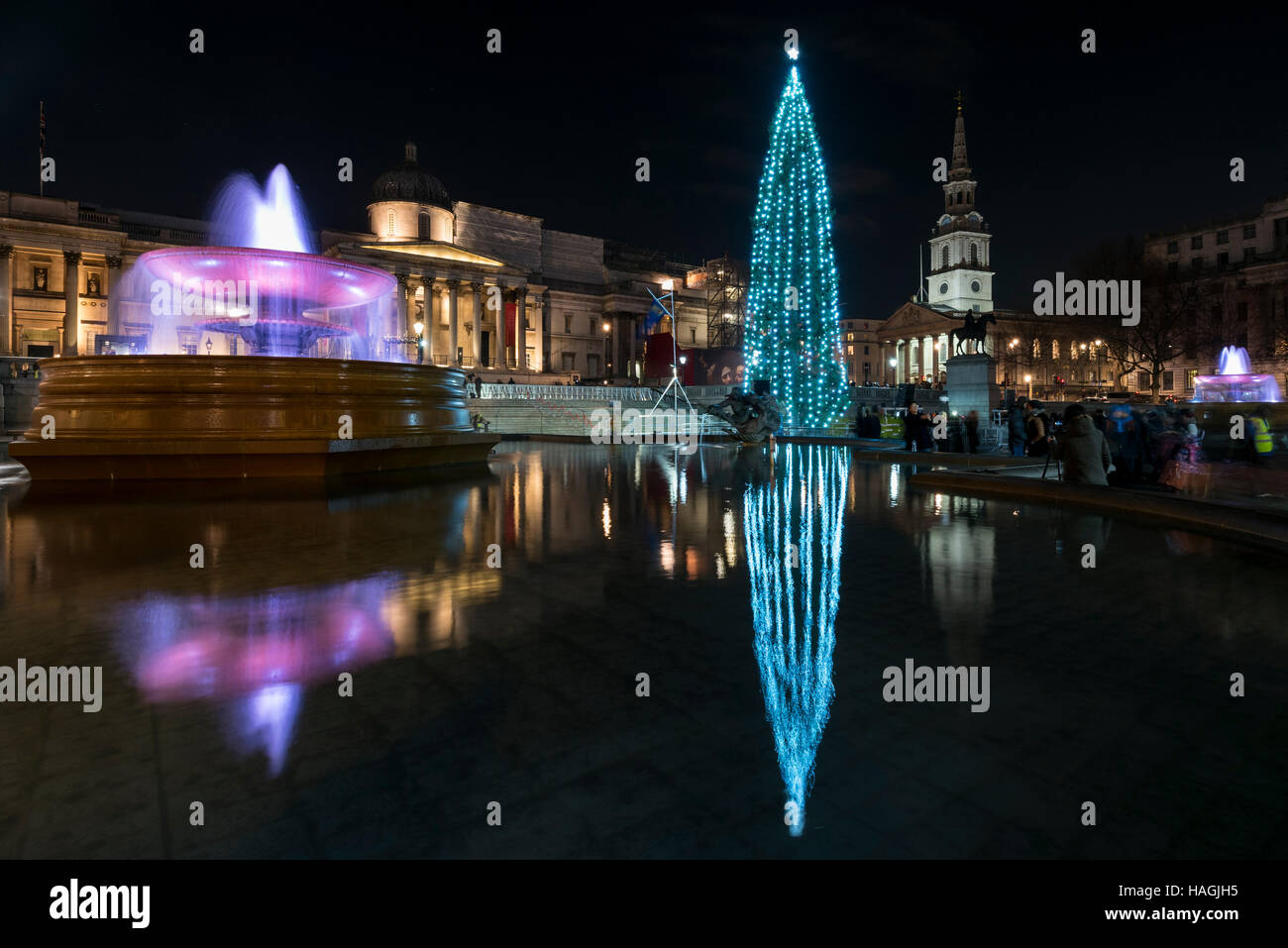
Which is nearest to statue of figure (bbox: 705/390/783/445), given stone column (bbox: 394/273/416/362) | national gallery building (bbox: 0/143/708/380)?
national gallery building (bbox: 0/143/708/380)

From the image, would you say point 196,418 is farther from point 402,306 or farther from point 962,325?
point 962,325

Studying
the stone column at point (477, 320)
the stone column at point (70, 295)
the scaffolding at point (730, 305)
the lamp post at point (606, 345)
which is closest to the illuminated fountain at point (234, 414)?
the stone column at point (70, 295)

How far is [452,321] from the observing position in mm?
47062

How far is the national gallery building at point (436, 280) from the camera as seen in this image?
3872 cm

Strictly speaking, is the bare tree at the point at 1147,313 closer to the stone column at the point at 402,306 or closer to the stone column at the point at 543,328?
the stone column at the point at 543,328

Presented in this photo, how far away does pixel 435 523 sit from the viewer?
664 cm

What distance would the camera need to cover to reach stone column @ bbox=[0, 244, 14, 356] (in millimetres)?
37312

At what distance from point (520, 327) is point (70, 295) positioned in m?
26.2

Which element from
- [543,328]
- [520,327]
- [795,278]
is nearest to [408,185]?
[520,327]

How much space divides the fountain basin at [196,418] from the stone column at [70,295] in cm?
3874

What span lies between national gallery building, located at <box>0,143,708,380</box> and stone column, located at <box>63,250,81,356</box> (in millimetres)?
57
